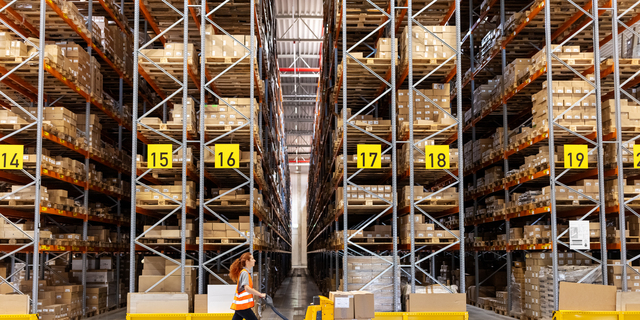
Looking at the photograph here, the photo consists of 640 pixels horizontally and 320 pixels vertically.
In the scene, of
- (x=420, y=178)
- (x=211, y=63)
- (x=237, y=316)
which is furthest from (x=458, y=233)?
(x=211, y=63)

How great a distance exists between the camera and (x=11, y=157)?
9094 mm

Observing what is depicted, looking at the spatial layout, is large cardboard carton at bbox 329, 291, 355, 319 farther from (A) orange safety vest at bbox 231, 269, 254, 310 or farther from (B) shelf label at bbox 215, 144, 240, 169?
(B) shelf label at bbox 215, 144, 240, 169

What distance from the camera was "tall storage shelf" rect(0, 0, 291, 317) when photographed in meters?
9.49

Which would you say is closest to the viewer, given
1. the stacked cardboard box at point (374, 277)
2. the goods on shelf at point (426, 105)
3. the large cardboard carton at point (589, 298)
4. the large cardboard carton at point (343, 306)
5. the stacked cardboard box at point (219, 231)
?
the large cardboard carton at point (343, 306)

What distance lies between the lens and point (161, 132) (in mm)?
10148

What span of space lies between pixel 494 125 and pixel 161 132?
335 inches

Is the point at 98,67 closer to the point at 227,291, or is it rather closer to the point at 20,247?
the point at 20,247

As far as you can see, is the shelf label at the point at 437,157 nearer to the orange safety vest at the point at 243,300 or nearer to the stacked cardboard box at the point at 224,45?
the stacked cardboard box at the point at 224,45

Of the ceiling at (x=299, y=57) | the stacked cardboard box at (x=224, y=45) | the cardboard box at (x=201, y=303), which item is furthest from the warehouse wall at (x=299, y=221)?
the cardboard box at (x=201, y=303)

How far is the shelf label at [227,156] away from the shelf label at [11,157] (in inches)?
121

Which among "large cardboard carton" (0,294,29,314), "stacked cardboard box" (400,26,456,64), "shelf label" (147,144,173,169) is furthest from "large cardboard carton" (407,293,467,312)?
"large cardboard carton" (0,294,29,314)

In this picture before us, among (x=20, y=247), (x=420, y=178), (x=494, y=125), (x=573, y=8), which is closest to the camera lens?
(x=20, y=247)

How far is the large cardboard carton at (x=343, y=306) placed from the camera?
23.7 feet

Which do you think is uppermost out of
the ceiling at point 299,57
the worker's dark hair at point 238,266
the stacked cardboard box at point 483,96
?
the ceiling at point 299,57
